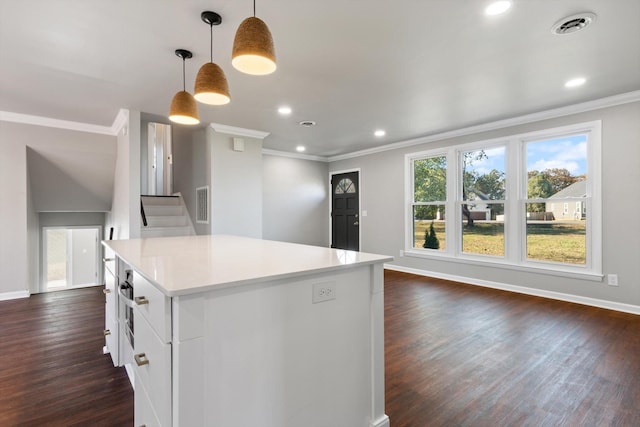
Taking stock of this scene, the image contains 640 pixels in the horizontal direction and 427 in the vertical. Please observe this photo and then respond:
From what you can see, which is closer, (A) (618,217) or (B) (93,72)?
(B) (93,72)

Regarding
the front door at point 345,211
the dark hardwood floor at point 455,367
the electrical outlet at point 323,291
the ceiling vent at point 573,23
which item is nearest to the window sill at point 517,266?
the dark hardwood floor at point 455,367

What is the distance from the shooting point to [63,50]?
8.12ft

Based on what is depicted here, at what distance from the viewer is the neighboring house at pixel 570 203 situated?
3.88 metres

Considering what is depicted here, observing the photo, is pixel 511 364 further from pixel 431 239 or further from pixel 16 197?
pixel 16 197

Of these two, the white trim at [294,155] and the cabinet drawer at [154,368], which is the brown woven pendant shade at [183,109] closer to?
the cabinet drawer at [154,368]

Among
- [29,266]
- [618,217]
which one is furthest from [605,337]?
[29,266]

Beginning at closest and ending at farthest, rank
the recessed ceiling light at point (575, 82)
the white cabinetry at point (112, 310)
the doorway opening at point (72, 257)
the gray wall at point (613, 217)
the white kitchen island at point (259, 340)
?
the white kitchen island at point (259, 340) → the white cabinetry at point (112, 310) → the recessed ceiling light at point (575, 82) → the gray wall at point (613, 217) → the doorway opening at point (72, 257)

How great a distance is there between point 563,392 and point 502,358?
1.51 ft

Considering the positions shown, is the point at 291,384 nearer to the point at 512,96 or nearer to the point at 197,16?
the point at 197,16

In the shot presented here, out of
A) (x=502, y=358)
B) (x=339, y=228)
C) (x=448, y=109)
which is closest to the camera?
(x=502, y=358)

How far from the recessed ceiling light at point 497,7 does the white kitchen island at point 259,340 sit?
1.74 m

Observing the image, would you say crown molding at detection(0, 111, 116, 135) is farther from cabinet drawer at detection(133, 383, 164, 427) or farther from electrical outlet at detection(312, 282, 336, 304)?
electrical outlet at detection(312, 282, 336, 304)

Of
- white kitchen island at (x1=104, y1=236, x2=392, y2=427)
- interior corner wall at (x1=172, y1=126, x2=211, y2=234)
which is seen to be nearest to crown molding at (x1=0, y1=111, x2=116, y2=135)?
interior corner wall at (x1=172, y1=126, x2=211, y2=234)

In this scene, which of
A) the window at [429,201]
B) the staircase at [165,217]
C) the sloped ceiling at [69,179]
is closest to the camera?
the sloped ceiling at [69,179]
